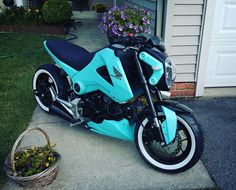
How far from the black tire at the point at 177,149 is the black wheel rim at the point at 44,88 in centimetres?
137

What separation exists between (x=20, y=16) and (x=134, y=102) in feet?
21.7

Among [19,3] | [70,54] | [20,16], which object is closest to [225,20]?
[70,54]

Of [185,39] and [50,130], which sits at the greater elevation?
[185,39]

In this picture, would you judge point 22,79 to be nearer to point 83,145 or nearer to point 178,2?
point 83,145

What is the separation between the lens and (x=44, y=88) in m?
3.51

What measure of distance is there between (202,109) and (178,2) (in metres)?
1.38

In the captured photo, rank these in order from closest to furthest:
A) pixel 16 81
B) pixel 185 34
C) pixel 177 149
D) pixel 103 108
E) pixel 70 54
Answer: pixel 177 149 → pixel 103 108 → pixel 70 54 → pixel 185 34 → pixel 16 81

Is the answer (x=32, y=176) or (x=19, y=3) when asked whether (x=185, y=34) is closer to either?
(x=32, y=176)

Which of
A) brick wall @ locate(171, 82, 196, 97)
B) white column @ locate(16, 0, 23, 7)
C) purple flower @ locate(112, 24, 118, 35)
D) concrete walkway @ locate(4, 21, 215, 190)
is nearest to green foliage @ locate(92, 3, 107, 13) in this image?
white column @ locate(16, 0, 23, 7)

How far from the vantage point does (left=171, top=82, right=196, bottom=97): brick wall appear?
3.98 metres

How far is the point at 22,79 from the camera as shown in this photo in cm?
464

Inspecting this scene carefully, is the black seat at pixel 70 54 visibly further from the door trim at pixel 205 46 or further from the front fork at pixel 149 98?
the door trim at pixel 205 46

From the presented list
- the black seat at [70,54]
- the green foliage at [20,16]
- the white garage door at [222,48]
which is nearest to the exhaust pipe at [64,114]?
the black seat at [70,54]

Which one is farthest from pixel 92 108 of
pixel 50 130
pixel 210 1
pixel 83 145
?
pixel 210 1
